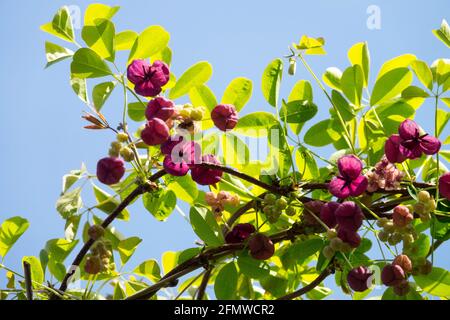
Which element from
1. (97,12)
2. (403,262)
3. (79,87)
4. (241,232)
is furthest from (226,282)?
(97,12)

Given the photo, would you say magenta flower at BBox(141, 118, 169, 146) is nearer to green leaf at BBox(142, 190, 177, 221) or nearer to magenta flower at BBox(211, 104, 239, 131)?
magenta flower at BBox(211, 104, 239, 131)

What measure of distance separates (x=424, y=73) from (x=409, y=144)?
10.1 inches

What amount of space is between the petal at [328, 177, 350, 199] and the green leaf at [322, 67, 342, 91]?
378mm

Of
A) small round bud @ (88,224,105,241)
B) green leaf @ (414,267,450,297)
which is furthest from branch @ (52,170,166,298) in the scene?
green leaf @ (414,267,450,297)

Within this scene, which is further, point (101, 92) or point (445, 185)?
point (101, 92)

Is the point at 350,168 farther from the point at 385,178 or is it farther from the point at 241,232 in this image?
the point at 241,232

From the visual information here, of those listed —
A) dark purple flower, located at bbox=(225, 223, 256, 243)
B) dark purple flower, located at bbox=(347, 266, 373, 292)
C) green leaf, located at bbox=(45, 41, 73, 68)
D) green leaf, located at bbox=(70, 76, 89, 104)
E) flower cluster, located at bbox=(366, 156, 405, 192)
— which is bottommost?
dark purple flower, located at bbox=(347, 266, 373, 292)

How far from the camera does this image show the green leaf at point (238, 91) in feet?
4.12

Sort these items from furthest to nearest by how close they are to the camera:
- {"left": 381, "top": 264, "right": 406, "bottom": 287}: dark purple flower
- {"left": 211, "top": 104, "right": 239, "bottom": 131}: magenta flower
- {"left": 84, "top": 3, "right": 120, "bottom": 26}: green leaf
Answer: {"left": 84, "top": 3, "right": 120, "bottom": 26}: green leaf < {"left": 211, "top": 104, "right": 239, "bottom": 131}: magenta flower < {"left": 381, "top": 264, "right": 406, "bottom": 287}: dark purple flower

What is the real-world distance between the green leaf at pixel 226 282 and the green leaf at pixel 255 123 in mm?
240

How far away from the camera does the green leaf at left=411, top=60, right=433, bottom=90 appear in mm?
1246

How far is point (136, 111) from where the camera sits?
1.35 metres

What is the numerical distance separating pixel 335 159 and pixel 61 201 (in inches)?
20.4

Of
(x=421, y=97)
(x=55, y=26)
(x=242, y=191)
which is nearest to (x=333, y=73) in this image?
(x=421, y=97)
